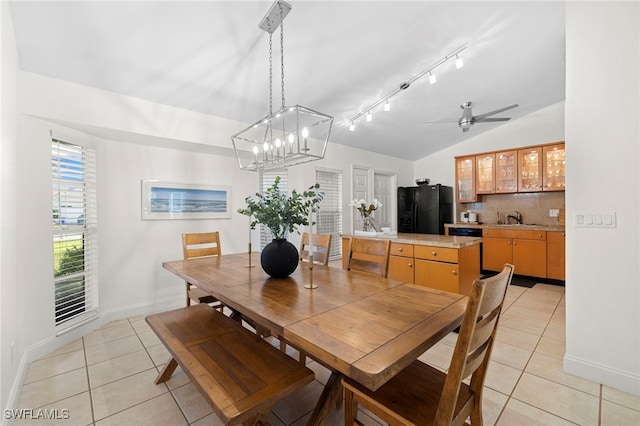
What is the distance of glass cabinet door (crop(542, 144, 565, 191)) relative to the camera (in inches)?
182

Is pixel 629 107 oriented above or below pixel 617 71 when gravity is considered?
below

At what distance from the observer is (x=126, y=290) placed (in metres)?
3.25

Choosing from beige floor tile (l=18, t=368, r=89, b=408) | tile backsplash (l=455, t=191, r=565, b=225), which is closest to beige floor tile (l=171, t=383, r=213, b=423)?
beige floor tile (l=18, t=368, r=89, b=408)

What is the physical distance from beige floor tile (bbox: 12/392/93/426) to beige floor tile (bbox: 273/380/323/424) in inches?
44.4

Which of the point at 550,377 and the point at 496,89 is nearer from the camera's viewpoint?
the point at 550,377

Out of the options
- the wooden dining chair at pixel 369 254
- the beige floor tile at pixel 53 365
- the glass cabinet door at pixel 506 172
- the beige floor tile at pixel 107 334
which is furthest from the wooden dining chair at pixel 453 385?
the glass cabinet door at pixel 506 172

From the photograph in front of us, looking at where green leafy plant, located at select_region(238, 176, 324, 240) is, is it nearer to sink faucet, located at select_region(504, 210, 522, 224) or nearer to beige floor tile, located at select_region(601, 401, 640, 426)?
beige floor tile, located at select_region(601, 401, 640, 426)

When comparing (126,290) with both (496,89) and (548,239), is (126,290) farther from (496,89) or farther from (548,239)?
(548,239)

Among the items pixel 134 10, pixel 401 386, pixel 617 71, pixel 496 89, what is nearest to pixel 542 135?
pixel 496 89

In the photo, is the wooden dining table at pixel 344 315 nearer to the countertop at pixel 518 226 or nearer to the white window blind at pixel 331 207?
the white window blind at pixel 331 207

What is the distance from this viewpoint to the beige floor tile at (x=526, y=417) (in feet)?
5.28

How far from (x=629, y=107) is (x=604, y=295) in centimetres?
128

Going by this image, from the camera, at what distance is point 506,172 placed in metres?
5.20

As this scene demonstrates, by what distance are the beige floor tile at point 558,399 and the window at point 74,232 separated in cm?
392
